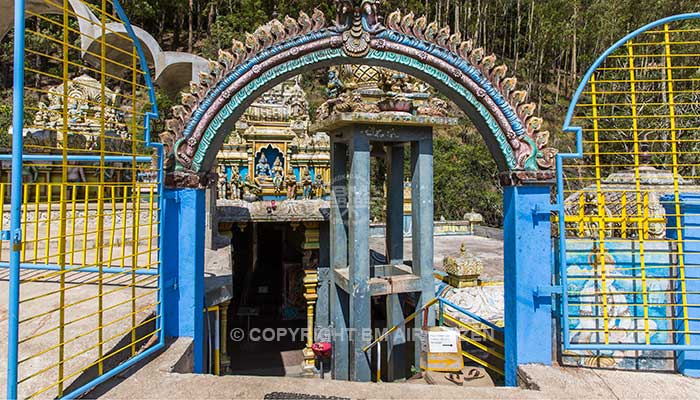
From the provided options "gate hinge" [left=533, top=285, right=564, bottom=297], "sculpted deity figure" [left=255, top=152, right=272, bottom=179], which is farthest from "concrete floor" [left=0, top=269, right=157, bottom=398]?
"sculpted deity figure" [left=255, top=152, right=272, bottom=179]

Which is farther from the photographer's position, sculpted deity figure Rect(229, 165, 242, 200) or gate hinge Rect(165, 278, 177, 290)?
sculpted deity figure Rect(229, 165, 242, 200)

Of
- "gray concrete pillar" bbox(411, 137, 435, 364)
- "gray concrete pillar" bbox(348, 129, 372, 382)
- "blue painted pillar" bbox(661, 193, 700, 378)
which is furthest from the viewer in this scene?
"gray concrete pillar" bbox(411, 137, 435, 364)

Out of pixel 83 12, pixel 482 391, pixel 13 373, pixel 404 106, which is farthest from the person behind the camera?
pixel 404 106

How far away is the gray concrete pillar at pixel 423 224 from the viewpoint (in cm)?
656

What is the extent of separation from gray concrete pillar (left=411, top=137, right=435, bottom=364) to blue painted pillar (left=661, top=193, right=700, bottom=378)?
136 inches

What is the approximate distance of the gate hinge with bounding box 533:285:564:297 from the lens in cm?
333

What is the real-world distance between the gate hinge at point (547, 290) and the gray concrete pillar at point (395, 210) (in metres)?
4.20

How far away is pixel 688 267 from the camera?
341cm

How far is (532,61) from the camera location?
36.3m

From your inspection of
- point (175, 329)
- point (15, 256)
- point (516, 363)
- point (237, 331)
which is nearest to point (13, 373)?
point (15, 256)

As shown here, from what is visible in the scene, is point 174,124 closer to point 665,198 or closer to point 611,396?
point 611,396

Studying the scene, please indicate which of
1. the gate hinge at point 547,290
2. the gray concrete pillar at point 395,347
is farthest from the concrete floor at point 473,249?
the gate hinge at point 547,290

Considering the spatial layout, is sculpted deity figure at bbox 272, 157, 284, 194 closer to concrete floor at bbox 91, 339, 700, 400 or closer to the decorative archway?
the decorative archway

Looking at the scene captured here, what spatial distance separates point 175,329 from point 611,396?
3379 millimetres
